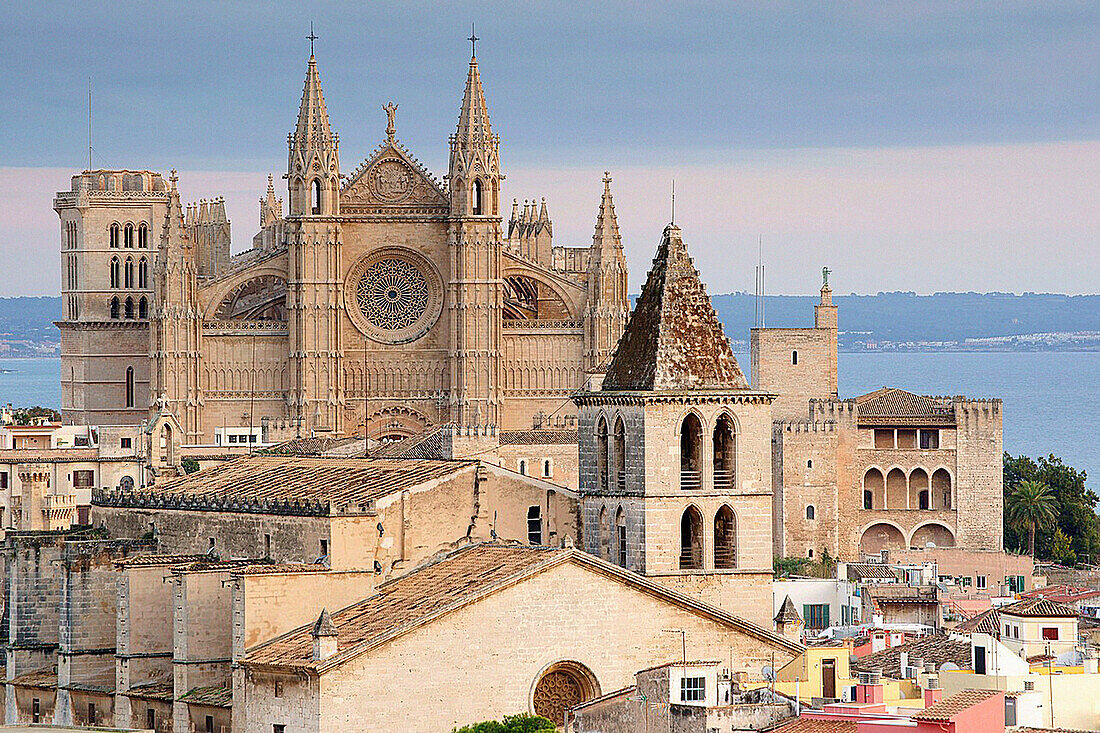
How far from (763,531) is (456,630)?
720 cm

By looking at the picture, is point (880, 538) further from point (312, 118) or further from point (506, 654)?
point (506, 654)

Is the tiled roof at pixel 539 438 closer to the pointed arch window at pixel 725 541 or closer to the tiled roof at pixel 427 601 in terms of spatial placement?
the pointed arch window at pixel 725 541

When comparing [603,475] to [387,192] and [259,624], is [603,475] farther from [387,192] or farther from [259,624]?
[387,192]

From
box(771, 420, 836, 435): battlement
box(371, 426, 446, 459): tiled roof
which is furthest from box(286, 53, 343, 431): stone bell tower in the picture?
box(371, 426, 446, 459): tiled roof

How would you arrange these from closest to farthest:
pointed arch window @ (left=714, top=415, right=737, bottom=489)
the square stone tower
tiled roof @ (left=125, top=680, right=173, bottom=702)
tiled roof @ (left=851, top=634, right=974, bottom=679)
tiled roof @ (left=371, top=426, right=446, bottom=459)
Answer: tiled roof @ (left=851, top=634, right=974, bottom=679), the square stone tower, tiled roof @ (left=125, top=680, right=173, bottom=702), pointed arch window @ (left=714, top=415, right=737, bottom=489), tiled roof @ (left=371, top=426, right=446, bottom=459)

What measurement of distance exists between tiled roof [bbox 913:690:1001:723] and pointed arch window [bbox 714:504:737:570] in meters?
11.9

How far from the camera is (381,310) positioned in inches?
4326

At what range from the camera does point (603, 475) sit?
53.0 metres

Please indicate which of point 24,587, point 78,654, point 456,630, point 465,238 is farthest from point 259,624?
point 465,238

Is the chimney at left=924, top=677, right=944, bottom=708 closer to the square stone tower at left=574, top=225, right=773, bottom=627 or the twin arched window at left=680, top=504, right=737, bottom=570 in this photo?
the square stone tower at left=574, top=225, right=773, bottom=627

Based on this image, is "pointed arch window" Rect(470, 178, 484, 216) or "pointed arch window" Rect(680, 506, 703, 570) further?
"pointed arch window" Rect(470, 178, 484, 216)

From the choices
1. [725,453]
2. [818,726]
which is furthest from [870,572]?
[818,726]

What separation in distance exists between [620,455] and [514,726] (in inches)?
278

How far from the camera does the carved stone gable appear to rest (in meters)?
109
